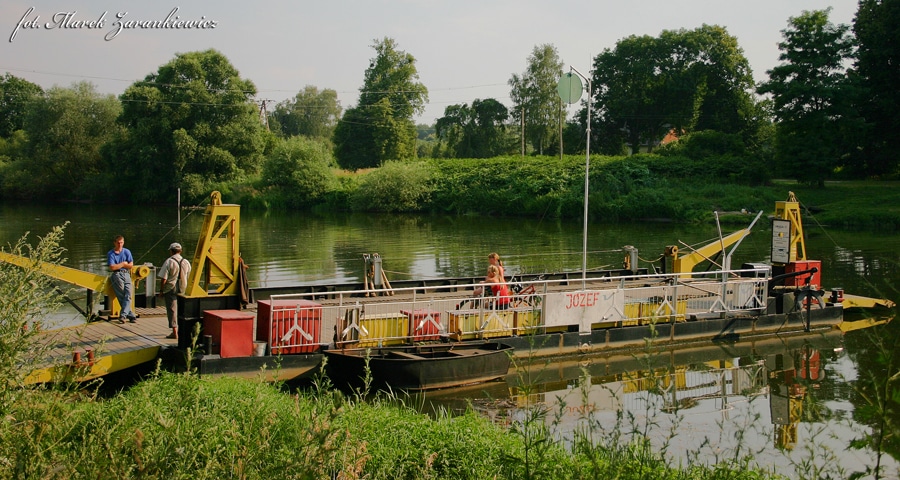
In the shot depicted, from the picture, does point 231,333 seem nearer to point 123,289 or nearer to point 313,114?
point 123,289

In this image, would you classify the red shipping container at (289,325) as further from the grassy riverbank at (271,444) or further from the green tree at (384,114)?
the green tree at (384,114)

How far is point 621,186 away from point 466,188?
13.9 metres

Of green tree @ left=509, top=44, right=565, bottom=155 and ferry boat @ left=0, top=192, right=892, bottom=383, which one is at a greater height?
green tree @ left=509, top=44, right=565, bottom=155

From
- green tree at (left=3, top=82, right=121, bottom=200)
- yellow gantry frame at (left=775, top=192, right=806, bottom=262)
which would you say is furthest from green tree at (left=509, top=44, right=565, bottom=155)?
yellow gantry frame at (left=775, top=192, right=806, bottom=262)

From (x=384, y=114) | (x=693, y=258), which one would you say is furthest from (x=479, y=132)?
(x=693, y=258)

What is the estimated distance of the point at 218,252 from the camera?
15242mm

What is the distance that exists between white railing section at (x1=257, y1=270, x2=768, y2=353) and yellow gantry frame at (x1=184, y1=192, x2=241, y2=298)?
1.03m

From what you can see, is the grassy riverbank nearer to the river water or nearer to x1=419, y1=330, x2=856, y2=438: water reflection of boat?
the river water

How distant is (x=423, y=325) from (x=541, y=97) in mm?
75828

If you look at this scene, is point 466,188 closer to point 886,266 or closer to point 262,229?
point 262,229

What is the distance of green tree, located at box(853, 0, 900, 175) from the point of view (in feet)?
188

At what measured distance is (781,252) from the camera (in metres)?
21.7

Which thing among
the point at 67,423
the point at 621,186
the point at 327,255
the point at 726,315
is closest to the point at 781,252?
the point at 726,315

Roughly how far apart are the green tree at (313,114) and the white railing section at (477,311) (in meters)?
130
